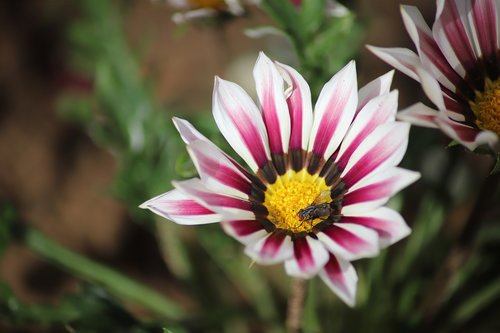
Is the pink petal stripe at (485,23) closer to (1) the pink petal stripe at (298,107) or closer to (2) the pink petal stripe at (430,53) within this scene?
(2) the pink petal stripe at (430,53)

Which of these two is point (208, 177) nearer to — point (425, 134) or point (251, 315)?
point (425, 134)

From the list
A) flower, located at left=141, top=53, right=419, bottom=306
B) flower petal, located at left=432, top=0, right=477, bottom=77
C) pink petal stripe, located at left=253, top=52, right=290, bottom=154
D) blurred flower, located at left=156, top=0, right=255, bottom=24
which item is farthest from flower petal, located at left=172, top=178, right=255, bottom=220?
blurred flower, located at left=156, top=0, right=255, bottom=24

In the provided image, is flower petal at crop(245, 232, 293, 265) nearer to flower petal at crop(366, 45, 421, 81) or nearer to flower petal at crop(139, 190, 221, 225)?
flower petal at crop(139, 190, 221, 225)

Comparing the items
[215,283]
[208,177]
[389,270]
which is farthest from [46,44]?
[208,177]

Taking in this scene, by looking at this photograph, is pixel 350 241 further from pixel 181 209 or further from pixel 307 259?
pixel 181 209

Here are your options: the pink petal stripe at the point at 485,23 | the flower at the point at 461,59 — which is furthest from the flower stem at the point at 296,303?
the pink petal stripe at the point at 485,23

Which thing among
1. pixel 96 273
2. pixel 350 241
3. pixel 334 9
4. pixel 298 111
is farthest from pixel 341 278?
pixel 96 273

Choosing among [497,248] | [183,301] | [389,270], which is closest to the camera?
[497,248]
